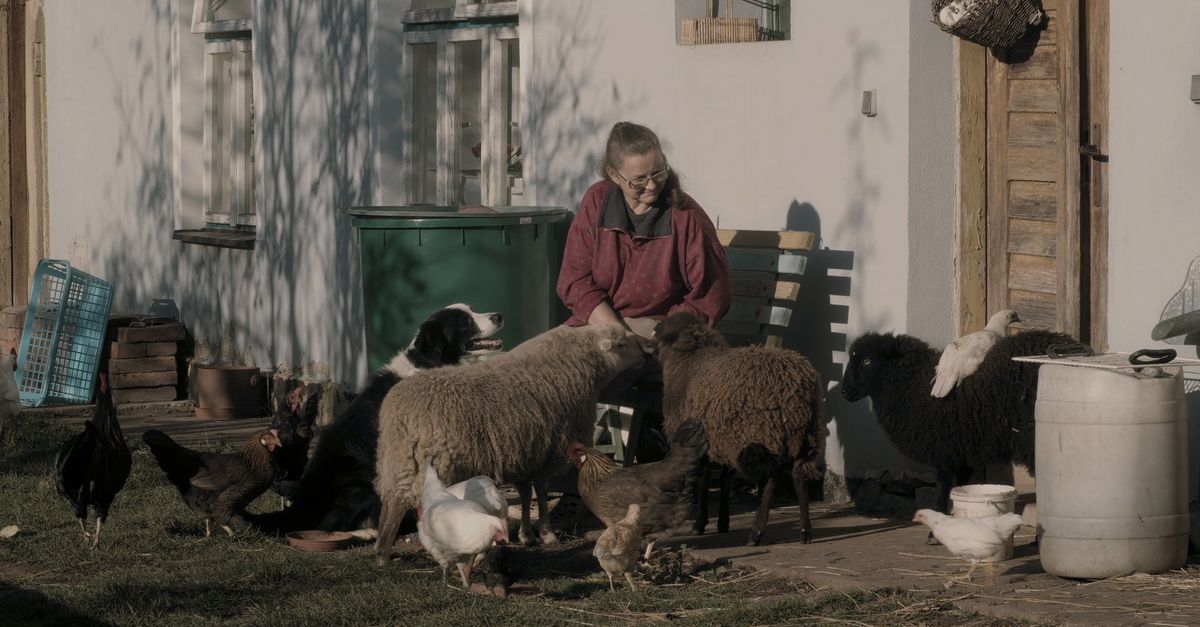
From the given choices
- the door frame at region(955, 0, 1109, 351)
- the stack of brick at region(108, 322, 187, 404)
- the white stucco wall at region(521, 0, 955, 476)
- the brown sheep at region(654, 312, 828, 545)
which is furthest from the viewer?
the stack of brick at region(108, 322, 187, 404)

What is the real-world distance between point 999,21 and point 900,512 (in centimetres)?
232

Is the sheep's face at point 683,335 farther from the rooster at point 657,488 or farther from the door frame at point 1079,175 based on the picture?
the door frame at point 1079,175

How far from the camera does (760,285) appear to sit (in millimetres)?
7934

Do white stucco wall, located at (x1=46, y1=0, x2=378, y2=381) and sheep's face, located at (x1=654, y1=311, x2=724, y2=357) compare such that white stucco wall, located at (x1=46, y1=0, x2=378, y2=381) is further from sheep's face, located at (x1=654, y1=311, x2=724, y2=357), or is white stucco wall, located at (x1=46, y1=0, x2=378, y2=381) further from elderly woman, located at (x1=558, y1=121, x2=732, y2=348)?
sheep's face, located at (x1=654, y1=311, x2=724, y2=357)

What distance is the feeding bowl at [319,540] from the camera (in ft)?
22.9

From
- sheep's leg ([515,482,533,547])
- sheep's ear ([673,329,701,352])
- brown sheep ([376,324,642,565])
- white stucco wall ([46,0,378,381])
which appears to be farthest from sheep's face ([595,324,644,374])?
white stucco wall ([46,0,378,381])

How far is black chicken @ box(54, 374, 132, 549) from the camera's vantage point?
7.08m

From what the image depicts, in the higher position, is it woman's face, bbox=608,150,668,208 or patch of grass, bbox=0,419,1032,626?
woman's face, bbox=608,150,668,208

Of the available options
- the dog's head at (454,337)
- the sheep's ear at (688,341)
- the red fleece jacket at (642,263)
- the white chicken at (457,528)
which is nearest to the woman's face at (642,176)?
the red fleece jacket at (642,263)

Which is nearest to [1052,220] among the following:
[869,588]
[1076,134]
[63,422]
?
[1076,134]

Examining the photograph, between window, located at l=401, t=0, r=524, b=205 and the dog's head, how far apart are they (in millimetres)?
2432

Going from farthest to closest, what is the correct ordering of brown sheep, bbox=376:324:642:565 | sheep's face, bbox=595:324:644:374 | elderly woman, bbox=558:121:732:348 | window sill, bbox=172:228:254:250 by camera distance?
window sill, bbox=172:228:254:250 → elderly woman, bbox=558:121:732:348 → sheep's face, bbox=595:324:644:374 → brown sheep, bbox=376:324:642:565

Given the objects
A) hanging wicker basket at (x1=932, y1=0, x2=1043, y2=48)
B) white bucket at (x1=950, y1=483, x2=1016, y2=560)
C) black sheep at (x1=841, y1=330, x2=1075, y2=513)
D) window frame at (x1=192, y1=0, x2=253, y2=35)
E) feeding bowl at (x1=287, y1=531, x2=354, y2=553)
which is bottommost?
feeding bowl at (x1=287, y1=531, x2=354, y2=553)

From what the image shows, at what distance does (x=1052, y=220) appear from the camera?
Result: 23.2 ft
